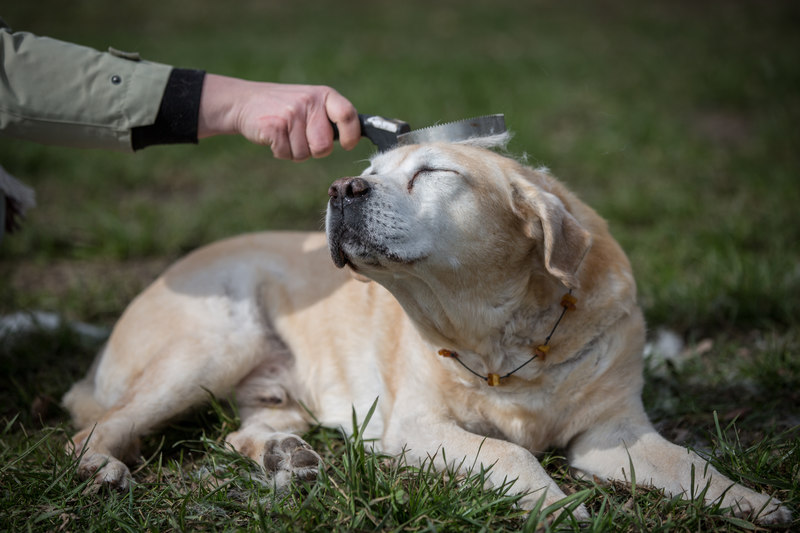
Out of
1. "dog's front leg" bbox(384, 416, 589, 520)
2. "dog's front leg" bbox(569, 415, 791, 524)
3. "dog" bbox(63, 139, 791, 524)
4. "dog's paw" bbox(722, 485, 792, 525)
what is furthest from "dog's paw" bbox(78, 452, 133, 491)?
"dog's paw" bbox(722, 485, 792, 525)

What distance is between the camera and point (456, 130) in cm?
263

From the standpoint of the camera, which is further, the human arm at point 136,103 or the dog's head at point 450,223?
the human arm at point 136,103

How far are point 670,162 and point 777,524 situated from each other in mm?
4624

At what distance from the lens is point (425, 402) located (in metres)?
2.63

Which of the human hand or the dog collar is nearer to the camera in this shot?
the dog collar

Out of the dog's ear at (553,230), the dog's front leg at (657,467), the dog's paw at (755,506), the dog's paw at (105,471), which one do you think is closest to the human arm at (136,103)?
the dog's ear at (553,230)

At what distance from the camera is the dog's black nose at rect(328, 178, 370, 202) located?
7.33ft

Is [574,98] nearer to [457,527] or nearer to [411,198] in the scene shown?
[411,198]

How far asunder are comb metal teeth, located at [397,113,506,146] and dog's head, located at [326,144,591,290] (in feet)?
0.44

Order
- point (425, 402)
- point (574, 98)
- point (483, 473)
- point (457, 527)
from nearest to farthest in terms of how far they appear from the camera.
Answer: point (457, 527) → point (483, 473) → point (425, 402) → point (574, 98)

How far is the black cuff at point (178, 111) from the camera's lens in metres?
2.83

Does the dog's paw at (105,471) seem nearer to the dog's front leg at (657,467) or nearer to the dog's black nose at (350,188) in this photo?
the dog's black nose at (350,188)

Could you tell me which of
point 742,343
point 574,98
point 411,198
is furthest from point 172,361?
point 574,98

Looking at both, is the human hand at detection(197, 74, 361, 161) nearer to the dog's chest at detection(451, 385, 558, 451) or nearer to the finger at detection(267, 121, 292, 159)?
the finger at detection(267, 121, 292, 159)
